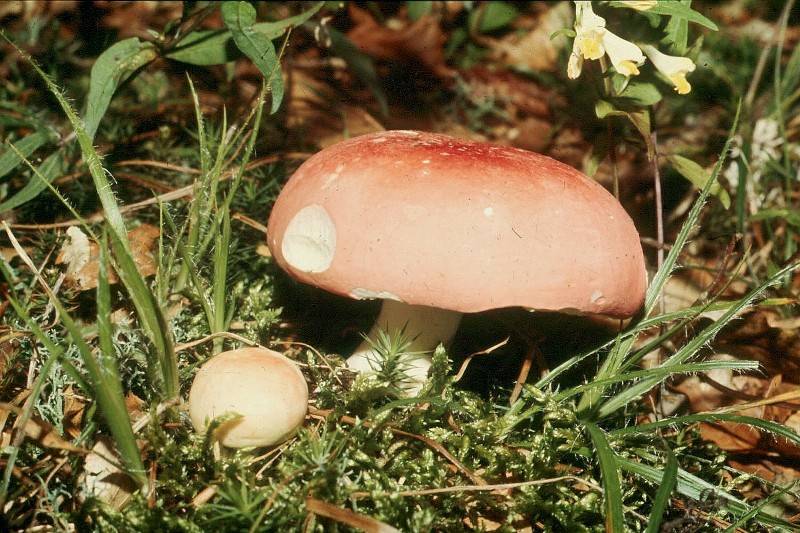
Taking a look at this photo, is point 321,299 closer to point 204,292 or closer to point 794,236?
point 204,292

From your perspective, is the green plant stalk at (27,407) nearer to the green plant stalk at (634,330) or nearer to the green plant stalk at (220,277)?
the green plant stalk at (220,277)

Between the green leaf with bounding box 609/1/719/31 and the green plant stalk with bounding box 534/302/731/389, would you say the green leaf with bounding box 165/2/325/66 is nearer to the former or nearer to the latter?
the green leaf with bounding box 609/1/719/31

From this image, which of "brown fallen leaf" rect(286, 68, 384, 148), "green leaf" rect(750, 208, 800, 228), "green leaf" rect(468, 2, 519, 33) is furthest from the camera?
"green leaf" rect(468, 2, 519, 33)

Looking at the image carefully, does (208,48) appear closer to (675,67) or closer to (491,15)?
(675,67)

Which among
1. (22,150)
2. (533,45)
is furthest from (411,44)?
(22,150)

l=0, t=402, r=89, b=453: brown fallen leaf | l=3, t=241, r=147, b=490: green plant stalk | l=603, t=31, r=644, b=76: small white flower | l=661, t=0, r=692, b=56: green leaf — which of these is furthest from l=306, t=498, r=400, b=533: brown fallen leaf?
l=661, t=0, r=692, b=56: green leaf

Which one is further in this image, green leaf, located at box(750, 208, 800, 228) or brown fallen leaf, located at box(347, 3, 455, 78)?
brown fallen leaf, located at box(347, 3, 455, 78)

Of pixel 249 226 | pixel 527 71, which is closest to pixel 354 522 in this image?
pixel 249 226
